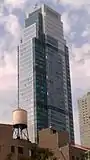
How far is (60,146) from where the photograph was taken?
99688 mm

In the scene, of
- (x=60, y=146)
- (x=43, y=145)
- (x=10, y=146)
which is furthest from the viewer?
(x=43, y=145)

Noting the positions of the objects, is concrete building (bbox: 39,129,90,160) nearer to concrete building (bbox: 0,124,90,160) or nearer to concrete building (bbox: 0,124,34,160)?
concrete building (bbox: 0,124,90,160)

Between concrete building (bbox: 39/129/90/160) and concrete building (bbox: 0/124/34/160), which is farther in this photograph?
concrete building (bbox: 39/129/90/160)

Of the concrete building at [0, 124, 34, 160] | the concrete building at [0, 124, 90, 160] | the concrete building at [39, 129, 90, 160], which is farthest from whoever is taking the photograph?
the concrete building at [39, 129, 90, 160]

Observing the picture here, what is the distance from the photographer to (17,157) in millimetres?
89812

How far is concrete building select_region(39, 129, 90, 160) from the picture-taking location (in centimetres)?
9562

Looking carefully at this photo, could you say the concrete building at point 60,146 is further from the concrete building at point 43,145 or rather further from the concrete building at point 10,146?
→ the concrete building at point 10,146

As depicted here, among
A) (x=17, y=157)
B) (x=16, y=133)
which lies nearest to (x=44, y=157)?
(x=17, y=157)

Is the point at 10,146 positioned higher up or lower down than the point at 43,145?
lower down

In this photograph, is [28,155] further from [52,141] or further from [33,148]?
[52,141]

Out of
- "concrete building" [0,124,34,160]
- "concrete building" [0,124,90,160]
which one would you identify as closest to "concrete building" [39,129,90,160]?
"concrete building" [0,124,90,160]

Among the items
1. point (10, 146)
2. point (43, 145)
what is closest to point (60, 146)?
point (43, 145)

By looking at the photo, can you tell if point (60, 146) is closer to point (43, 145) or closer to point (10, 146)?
point (43, 145)

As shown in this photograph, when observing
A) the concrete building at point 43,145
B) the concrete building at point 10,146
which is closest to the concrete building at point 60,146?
the concrete building at point 43,145
